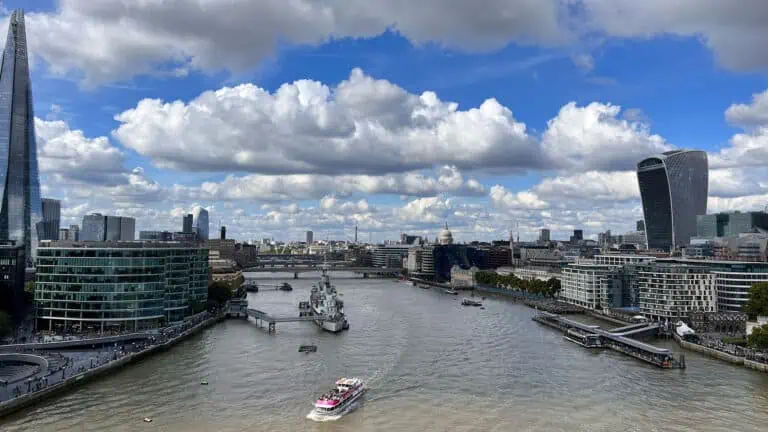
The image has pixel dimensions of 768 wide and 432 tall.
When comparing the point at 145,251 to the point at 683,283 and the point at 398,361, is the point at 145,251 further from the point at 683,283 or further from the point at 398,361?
the point at 683,283

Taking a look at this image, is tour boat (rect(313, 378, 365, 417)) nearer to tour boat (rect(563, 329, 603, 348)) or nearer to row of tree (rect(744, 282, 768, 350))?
tour boat (rect(563, 329, 603, 348))

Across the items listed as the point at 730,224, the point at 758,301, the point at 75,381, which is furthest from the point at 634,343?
the point at 730,224

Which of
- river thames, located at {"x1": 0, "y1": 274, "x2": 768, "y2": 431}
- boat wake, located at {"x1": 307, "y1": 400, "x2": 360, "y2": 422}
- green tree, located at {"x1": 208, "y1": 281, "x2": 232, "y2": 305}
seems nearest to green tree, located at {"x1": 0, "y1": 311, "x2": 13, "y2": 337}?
river thames, located at {"x1": 0, "y1": 274, "x2": 768, "y2": 431}

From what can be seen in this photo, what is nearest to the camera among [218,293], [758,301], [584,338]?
[758,301]

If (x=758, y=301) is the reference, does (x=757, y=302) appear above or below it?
below

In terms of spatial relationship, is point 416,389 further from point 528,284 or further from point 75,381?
point 528,284

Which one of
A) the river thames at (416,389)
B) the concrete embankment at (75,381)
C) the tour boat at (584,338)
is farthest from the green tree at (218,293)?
the tour boat at (584,338)

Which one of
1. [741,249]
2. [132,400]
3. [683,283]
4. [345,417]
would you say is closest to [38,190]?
[132,400]
